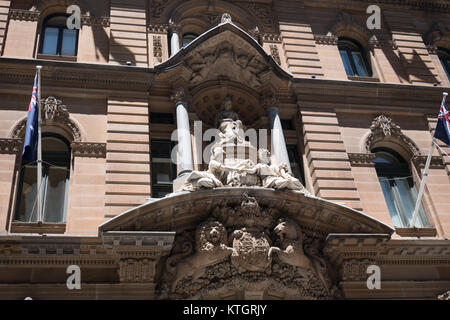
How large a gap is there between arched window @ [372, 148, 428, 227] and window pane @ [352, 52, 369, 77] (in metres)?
4.04

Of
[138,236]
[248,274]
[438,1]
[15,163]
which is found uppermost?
[438,1]

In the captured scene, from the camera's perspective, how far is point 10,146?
14.5 meters

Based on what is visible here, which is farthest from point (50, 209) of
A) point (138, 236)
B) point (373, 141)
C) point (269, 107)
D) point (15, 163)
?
point (373, 141)

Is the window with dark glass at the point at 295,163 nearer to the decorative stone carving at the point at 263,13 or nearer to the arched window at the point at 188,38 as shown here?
the decorative stone carving at the point at 263,13

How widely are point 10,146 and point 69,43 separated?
5431 millimetres

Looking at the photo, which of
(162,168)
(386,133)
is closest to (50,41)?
(162,168)

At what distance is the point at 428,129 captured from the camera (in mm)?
18047

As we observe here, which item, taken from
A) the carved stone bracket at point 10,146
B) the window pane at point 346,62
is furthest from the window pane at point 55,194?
the window pane at point 346,62

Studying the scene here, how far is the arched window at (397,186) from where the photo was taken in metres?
16.2

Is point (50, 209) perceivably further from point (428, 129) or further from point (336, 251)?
point (428, 129)

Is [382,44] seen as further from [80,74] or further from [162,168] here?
[80,74]

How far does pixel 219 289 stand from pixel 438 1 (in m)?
17.9

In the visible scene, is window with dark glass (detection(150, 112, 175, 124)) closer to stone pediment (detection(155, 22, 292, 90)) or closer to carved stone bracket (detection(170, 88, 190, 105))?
carved stone bracket (detection(170, 88, 190, 105))

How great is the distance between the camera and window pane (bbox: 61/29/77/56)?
17.9 m
